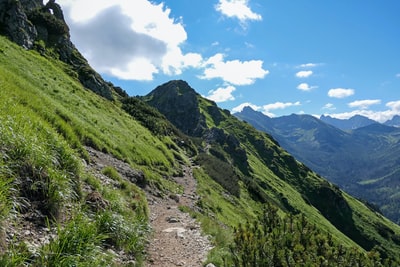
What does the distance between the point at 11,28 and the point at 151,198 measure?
41.6m

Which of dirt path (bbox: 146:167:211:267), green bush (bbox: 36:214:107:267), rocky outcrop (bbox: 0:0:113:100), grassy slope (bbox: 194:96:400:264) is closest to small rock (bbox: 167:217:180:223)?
dirt path (bbox: 146:167:211:267)

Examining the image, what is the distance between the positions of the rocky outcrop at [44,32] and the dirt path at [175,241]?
42.6m

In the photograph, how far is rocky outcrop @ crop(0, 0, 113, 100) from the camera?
161 ft

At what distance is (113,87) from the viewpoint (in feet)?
257

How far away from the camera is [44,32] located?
60.1 metres

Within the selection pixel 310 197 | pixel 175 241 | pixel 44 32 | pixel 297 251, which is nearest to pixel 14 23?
pixel 44 32

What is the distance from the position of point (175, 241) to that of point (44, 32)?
59683 mm

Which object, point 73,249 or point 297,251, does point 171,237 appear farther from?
point 73,249

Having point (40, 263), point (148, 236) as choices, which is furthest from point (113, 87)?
point (40, 263)

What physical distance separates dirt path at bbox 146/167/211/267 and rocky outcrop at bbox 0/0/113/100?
4259 centimetres

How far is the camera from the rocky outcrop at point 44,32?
49.1 metres

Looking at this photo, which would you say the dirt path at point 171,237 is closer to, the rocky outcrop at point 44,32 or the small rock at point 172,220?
the small rock at point 172,220

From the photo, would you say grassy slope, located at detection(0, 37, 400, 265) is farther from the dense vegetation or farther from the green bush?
the dense vegetation

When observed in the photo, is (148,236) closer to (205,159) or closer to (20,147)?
(20,147)
